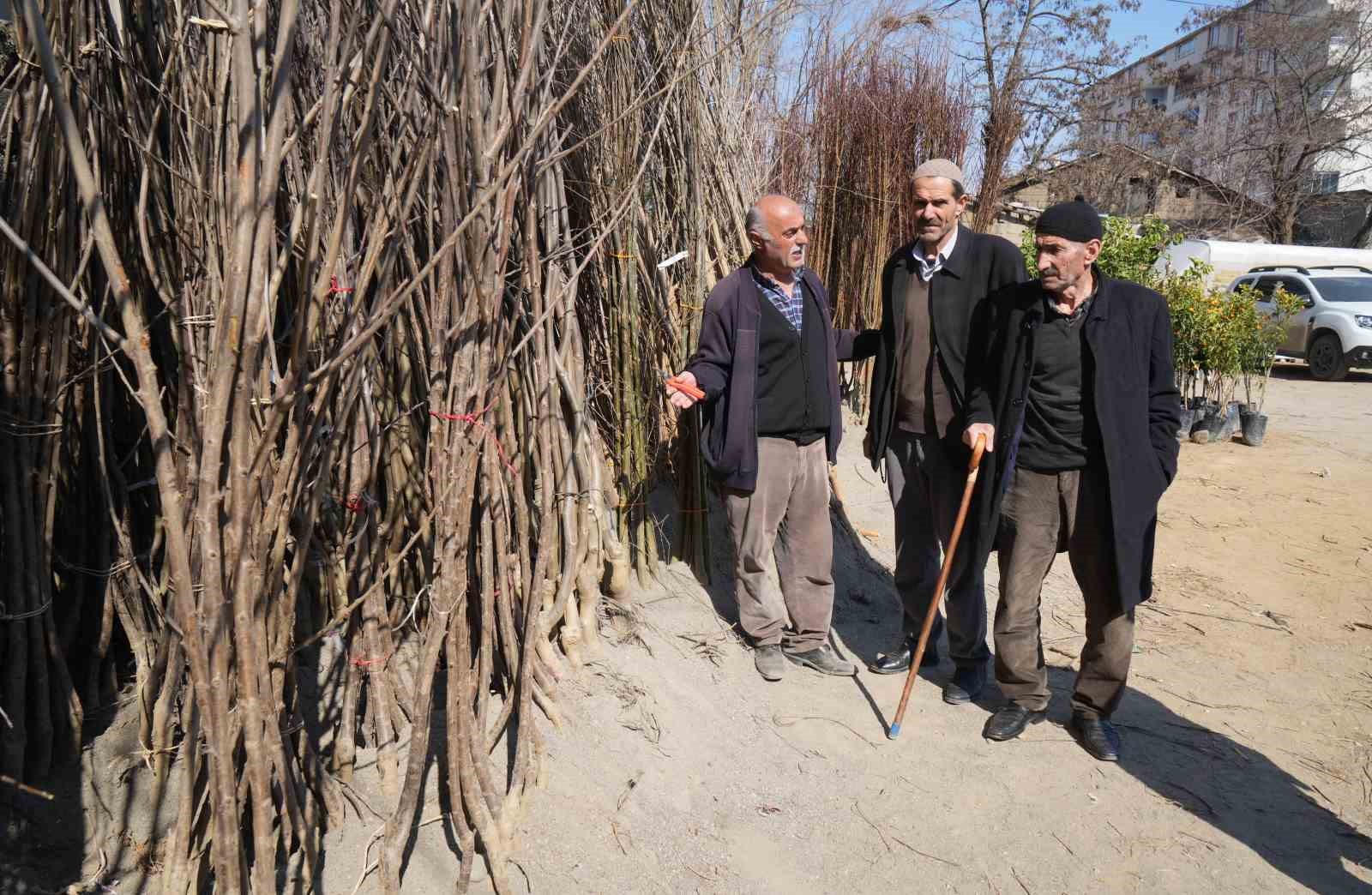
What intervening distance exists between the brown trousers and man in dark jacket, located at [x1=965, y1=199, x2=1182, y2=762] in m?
0.60

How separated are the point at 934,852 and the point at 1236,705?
167 cm

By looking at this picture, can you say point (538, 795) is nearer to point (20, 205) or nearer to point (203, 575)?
point (203, 575)

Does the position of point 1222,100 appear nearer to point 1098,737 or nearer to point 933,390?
point 933,390

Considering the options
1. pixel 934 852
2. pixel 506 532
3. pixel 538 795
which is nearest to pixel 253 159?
pixel 506 532

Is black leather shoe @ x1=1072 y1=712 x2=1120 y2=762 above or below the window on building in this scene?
below

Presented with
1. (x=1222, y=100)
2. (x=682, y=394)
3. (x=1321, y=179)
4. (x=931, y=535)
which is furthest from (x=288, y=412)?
(x=1222, y=100)

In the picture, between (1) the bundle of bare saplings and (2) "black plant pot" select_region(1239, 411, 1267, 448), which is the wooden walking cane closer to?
(1) the bundle of bare saplings

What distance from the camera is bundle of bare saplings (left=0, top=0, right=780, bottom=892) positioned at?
160cm

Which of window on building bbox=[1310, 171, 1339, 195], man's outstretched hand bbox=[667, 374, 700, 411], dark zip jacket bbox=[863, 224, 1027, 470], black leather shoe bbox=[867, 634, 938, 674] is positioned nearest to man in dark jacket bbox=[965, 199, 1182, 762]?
dark zip jacket bbox=[863, 224, 1027, 470]

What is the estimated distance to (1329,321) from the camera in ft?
42.4

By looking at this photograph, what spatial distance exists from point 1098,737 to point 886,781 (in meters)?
0.72

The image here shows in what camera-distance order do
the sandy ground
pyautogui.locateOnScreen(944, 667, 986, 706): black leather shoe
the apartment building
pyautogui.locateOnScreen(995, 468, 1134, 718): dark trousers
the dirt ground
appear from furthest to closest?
the apartment building < pyautogui.locateOnScreen(944, 667, 986, 706): black leather shoe < pyautogui.locateOnScreen(995, 468, 1134, 718): dark trousers < the sandy ground < the dirt ground

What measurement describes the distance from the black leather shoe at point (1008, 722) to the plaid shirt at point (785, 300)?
57.3 inches

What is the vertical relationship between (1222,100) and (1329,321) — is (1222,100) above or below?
above
